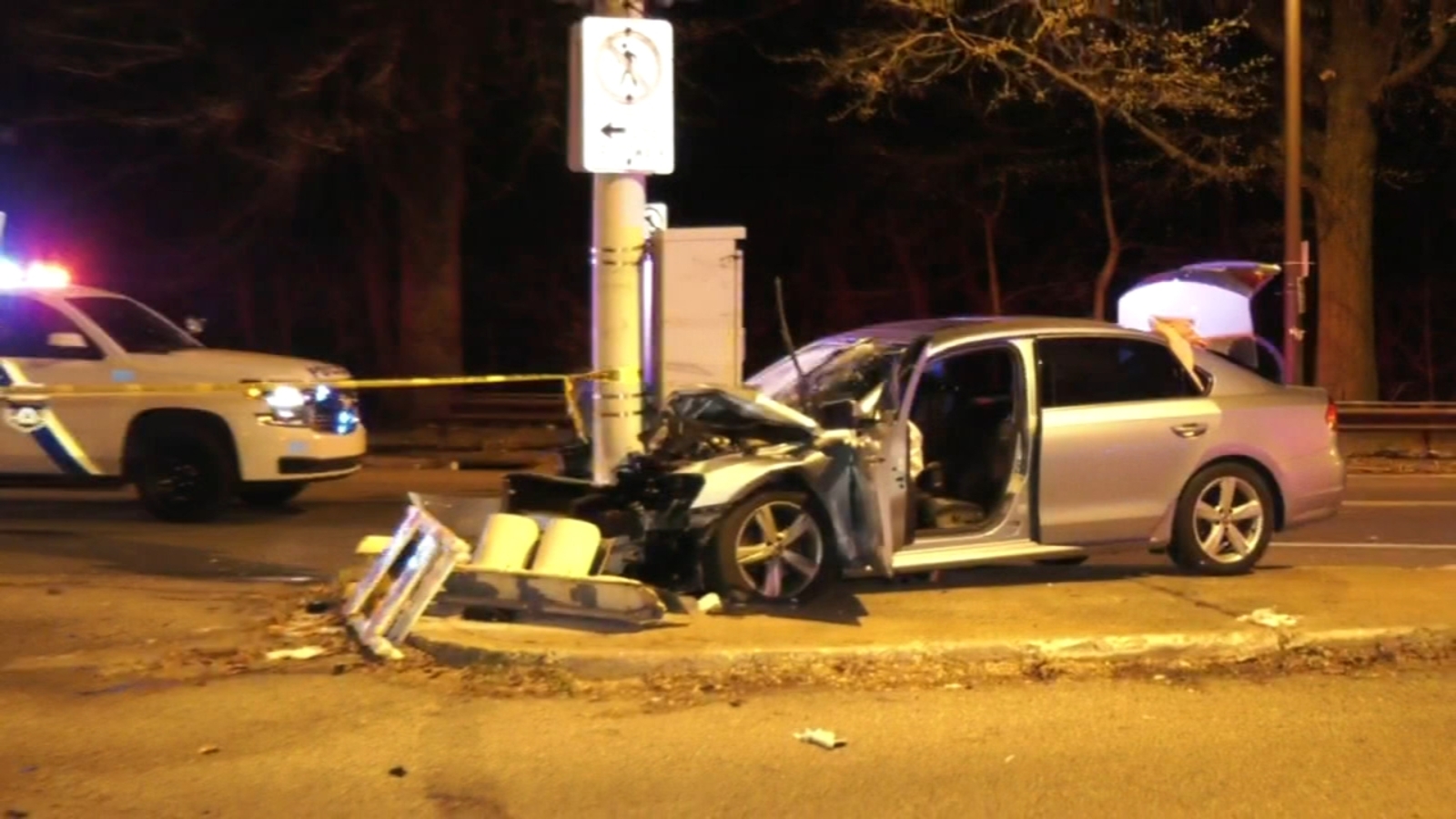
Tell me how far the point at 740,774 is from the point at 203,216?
21.7 m

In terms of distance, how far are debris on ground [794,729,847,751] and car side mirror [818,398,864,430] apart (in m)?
2.10

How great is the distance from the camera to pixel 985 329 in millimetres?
9180

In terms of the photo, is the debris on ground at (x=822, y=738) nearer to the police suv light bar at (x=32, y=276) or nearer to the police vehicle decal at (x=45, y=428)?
→ the police vehicle decal at (x=45, y=428)

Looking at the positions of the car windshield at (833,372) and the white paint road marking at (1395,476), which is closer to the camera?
the car windshield at (833,372)

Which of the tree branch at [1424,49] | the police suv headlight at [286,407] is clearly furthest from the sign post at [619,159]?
the tree branch at [1424,49]

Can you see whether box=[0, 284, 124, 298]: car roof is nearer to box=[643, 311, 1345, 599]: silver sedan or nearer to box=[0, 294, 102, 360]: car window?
box=[0, 294, 102, 360]: car window

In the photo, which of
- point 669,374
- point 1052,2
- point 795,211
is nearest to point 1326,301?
point 1052,2

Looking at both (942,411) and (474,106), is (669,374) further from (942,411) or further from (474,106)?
(474,106)

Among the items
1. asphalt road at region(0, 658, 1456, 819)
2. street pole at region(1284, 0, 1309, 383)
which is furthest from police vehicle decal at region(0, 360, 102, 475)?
street pole at region(1284, 0, 1309, 383)

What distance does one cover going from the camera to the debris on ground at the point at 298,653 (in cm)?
807

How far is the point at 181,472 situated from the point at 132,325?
1.35 meters

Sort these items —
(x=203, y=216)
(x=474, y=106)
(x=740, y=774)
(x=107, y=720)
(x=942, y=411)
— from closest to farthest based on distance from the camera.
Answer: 1. (x=740, y=774)
2. (x=107, y=720)
3. (x=942, y=411)
4. (x=474, y=106)
5. (x=203, y=216)

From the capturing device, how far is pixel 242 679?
7.67 metres

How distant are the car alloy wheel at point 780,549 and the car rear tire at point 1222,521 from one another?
226cm
